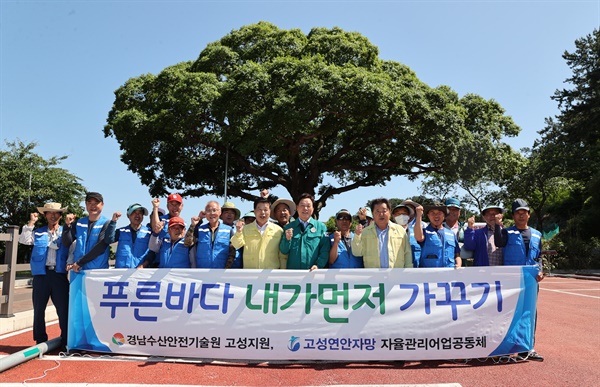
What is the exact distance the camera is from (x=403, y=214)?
5953mm

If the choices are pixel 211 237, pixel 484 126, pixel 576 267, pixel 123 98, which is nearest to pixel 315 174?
pixel 484 126

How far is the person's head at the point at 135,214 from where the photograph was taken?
18.4ft

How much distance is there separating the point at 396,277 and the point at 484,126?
18990mm

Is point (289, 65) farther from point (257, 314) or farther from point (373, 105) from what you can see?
point (257, 314)

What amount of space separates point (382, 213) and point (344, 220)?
2.62ft

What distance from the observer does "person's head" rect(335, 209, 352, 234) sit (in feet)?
18.8

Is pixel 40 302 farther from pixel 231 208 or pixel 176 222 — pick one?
pixel 231 208

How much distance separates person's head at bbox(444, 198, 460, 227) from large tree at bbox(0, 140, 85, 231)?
26656 millimetres

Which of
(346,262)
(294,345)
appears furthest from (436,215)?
(294,345)

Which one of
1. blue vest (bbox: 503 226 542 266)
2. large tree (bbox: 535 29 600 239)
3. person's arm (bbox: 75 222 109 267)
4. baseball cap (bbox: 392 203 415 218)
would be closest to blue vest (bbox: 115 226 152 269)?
person's arm (bbox: 75 222 109 267)

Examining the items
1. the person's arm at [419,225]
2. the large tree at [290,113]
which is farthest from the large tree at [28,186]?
the person's arm at [419,225]

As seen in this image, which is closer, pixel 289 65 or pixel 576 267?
pixel 289 65

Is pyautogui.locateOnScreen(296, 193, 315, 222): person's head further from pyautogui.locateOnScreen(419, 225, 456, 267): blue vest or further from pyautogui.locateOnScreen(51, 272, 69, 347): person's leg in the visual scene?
pyautogui.locateOnScreen(51, 272, 69, 347): person's leg

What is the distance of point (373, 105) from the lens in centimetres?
1712
